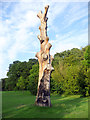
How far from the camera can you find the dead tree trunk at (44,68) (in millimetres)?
9099

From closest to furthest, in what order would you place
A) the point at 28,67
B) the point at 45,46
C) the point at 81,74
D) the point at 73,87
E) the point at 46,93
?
the point at 46,93, the point at 45,46, the point at 81,74, the point at 73,87, the point at 28,67

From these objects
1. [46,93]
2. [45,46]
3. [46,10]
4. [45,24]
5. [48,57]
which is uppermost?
[46,10]

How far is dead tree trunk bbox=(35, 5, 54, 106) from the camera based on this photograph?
910 cm

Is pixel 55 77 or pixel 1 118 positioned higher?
pixel 55 77

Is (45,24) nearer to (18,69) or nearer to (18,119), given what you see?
(18,119)

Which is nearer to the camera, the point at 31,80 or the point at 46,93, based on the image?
the point at 46,93

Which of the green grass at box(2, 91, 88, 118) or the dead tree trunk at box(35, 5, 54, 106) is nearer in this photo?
the green grass at box(2, 91, 88, 118)

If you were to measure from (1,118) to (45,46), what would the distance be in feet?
18.3

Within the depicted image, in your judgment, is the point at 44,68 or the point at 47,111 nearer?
the point at 47,111

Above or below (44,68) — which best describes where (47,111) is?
below

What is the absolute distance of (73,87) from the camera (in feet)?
60.5

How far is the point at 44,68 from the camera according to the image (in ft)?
30.9

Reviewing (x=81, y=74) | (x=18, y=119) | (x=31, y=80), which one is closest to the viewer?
(x=18, y=119)

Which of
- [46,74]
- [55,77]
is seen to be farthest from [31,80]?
[46,74]
